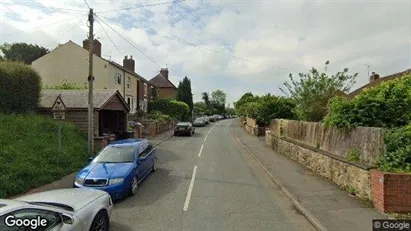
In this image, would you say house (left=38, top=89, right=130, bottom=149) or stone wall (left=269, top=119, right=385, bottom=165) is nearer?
stone wall (left=269, top=119, right=385, bottom=165)

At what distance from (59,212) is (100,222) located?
1.14 m

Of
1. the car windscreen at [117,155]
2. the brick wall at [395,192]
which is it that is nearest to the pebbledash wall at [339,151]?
the brick wall at [395,192]

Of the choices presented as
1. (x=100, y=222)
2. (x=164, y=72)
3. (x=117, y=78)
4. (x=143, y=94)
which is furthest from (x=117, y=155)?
(x=164, y=72)

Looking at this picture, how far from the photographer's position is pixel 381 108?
31.7 ft

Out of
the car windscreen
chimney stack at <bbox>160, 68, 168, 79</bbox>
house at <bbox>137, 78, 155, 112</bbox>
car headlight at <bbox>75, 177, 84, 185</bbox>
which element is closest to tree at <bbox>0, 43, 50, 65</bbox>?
house at <bbox>137, 78, 155, 112</bbox>

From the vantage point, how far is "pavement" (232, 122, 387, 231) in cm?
657

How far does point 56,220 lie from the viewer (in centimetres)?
456

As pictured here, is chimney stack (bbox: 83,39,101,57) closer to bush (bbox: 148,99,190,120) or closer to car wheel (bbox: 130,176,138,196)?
bush (bbox: 148,99,190,120)

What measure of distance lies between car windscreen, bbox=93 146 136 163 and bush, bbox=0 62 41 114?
695 cm

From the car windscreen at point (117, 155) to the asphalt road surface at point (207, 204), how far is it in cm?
106

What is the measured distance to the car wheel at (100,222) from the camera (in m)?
5.47

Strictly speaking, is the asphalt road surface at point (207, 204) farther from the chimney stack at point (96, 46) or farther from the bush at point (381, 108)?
the chimney stack at point (96, 46)

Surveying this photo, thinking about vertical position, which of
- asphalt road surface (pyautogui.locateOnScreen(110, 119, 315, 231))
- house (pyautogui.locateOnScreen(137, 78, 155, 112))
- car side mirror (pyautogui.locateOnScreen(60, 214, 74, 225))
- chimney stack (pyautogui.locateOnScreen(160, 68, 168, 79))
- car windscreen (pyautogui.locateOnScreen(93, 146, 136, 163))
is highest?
chimney stack (pyautogui.locateOnScreen(160, 68, 168, 79))

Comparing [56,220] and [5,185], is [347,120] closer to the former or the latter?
[56,220]
